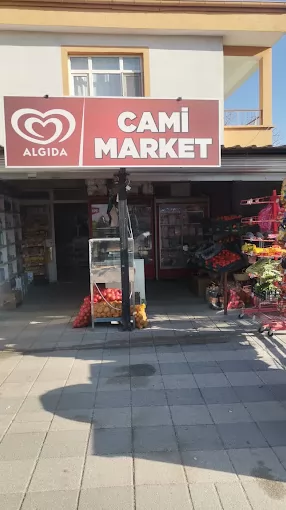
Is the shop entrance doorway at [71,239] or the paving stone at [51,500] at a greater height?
the shop entrance doorway at [71,239]

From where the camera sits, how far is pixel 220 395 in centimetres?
406

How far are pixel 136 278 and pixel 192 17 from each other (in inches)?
262

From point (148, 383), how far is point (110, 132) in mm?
3440

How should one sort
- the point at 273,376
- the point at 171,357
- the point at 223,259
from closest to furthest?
1. the point at 273,376
2. the point at 171,357
3. the point at 223,259

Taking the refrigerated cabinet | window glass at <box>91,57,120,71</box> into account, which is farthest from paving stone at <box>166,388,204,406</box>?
window glass at <box>91,57,120,71</box>

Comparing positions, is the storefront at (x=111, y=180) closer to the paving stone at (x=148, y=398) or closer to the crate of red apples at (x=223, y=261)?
the crate of red apples at (x=223, y=261)

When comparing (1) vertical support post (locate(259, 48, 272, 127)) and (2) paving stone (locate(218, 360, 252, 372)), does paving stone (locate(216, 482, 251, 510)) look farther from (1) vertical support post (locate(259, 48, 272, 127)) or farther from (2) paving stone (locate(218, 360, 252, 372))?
(1) vertical support post (locate(259, 48, 272, 127))

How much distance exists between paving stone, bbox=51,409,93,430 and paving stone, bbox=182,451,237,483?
1013mm

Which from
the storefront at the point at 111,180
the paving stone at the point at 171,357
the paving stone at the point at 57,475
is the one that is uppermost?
the storefront at the point at 111,180

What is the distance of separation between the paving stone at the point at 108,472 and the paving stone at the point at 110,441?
8cm

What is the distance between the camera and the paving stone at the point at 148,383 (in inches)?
168

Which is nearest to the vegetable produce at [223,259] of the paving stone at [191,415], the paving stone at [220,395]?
the paving stone at [220,395]

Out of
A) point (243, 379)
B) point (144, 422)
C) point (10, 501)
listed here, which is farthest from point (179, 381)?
point (10, 501)

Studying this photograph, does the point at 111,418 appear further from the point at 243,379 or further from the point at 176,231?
the point at 176,231
